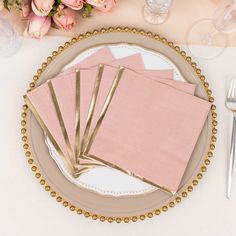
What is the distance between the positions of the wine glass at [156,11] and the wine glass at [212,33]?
60 mm

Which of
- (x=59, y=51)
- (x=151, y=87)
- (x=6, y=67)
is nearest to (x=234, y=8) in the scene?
(x=151, y=87)

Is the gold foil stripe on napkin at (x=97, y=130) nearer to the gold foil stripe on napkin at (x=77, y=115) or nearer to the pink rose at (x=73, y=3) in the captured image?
the gold foil stripe on napkin at (x=77, y=115)

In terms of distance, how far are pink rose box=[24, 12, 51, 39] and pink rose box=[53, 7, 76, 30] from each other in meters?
0.02

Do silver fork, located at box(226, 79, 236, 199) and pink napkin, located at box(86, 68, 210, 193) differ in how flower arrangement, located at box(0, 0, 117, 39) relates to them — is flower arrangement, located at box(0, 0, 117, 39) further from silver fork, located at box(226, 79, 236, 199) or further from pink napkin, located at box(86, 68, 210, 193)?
silver fork, located at box(226, 79, 236, 199)

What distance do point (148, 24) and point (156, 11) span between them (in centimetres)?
3

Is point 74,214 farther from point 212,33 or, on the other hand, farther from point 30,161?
point 212,33

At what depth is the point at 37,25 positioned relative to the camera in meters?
0.70

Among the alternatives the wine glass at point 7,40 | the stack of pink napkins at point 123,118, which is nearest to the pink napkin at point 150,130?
the stack of pink napkins at point 123,118

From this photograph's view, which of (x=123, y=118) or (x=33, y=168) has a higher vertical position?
(x=123, y=118)

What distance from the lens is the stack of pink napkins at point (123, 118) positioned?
2.21 feet

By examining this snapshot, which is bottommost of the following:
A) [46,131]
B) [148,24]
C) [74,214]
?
[74,214]

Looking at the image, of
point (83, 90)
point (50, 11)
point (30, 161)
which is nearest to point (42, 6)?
point (50, 11)

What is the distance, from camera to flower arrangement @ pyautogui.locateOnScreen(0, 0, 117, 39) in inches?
26.3

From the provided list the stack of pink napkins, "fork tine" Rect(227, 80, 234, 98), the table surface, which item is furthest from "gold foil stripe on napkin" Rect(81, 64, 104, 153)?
"fork tine" Rect(227, 80, 234, 98)
